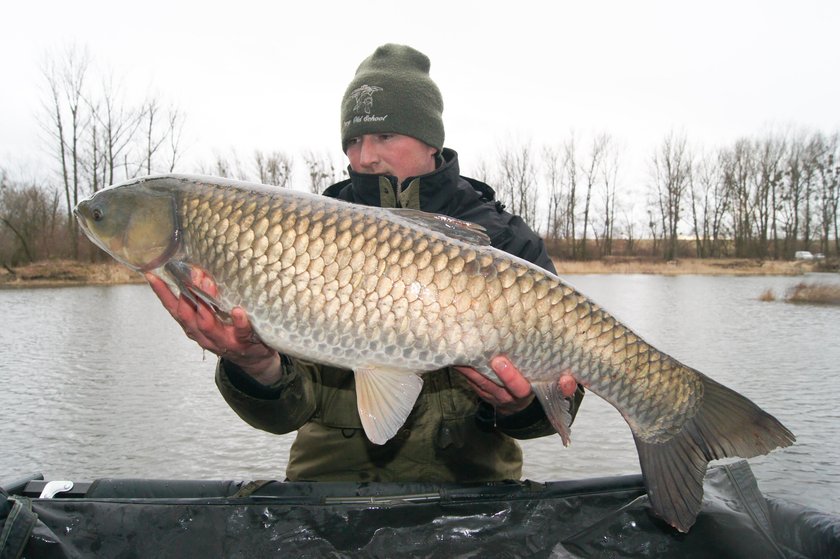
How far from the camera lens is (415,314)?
5.23 feet

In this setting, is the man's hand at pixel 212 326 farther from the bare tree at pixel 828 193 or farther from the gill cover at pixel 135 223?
the bare tree at pixel 828 193

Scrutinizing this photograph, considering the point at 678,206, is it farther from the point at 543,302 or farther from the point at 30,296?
the point at 543,302

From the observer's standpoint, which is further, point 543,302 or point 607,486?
point 607,486

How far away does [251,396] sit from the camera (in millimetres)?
1870

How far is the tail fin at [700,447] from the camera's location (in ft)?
5.19

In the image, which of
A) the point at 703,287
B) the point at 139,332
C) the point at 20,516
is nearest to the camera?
the point at 20,516

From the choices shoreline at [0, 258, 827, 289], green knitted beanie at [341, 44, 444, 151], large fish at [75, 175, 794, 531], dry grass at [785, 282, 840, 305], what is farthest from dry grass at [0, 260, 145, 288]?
large fish at [75, 175, 794, 531]

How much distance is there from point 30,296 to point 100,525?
53.4 ft

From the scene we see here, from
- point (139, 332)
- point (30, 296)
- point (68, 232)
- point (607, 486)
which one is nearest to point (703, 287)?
point (139, 332)

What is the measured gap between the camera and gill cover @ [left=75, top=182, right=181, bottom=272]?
1720 millimetres

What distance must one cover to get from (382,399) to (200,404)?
14.7 feet

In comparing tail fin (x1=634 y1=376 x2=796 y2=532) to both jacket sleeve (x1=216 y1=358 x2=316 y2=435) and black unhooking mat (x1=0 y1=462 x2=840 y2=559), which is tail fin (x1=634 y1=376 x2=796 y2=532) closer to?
black unhooking mat (x1=0 y1=462 x2=840 y2=559)

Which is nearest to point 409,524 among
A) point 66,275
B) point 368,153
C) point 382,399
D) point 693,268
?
point 382,399

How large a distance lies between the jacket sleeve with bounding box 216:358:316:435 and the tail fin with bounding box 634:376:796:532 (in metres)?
0.93
